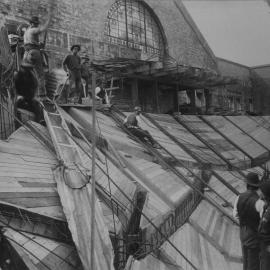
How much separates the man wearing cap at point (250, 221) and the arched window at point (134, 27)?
11.8m

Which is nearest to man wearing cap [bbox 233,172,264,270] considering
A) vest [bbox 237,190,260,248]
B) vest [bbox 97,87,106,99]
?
vest [bbox 237,190,260,248]

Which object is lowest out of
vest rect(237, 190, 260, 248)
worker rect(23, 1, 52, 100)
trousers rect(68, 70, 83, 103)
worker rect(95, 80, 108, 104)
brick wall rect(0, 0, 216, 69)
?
vest rect(237, 190, 260, 248)

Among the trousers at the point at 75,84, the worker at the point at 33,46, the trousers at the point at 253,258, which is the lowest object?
the trousers at the point at 253,258

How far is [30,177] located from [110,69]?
8.07 m

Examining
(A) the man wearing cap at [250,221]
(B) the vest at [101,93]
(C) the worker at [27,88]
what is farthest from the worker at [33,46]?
(A) the man wearing cap at [250,221]

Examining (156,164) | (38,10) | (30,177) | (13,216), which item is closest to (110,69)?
(38,10)

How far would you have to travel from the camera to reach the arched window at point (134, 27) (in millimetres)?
15602

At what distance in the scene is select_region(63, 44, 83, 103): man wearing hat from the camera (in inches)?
368

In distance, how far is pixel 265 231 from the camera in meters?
4.03

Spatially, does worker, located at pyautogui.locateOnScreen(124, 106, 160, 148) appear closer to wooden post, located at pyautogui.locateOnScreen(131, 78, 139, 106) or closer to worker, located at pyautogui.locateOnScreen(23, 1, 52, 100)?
worker, located at pyautogui.locateOnScreen(23, 1, 52, 100)

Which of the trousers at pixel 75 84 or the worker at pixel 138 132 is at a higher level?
the trousers at pixel 75 84

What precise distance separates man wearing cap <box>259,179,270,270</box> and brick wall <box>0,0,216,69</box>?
974 cm

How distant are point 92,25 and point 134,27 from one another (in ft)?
9.07

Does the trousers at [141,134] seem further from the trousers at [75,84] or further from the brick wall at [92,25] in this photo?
the brick wall at [92,25]
